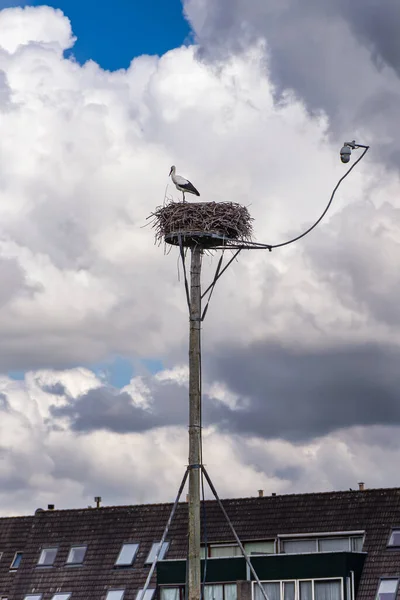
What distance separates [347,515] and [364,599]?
11.7ft

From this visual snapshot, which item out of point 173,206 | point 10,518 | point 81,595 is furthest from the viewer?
point 10,518

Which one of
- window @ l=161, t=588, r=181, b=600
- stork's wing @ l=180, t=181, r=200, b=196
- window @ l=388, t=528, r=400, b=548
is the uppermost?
window @ l=388, t=528, r=400, b=548

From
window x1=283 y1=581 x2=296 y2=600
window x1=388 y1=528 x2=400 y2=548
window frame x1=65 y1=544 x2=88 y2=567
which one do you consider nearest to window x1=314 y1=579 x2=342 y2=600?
window x1=283 y1=581 x2=296 y2=600

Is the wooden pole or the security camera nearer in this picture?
the wooden pole

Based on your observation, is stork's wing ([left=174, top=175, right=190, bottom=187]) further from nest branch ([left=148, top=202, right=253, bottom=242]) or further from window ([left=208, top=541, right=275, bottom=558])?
window ([left=208, top=541, right=275, bottom=558])

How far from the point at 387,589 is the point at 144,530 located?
1092 centimetres

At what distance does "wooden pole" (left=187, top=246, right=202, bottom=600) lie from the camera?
2603 centimetres

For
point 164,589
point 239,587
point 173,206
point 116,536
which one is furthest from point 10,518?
point 173,206

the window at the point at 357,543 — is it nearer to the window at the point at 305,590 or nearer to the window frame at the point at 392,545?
the window frame at the point at 392,545

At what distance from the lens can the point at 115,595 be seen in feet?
162

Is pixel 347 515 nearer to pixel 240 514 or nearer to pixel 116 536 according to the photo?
pixel 240 514

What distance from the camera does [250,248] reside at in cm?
2866

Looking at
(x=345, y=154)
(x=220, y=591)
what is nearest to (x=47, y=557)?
(x=220, y=591)

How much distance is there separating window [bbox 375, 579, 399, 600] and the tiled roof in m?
0.20
